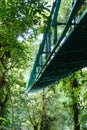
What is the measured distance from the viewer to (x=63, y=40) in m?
4.50

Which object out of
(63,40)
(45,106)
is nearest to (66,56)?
(63,40)

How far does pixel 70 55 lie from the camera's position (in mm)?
5590

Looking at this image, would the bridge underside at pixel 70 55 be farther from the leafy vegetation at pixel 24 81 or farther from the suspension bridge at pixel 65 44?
the leafy vegetation at pixel 24 81

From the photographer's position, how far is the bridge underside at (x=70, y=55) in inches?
161

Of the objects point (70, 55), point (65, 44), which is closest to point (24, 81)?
point (70, 55)

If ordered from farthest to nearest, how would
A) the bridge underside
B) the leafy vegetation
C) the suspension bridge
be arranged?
1. the leafy vegetation
2. the bridge underside
3. the suspension bridge

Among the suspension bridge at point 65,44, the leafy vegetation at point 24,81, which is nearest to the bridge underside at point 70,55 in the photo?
the suspension bridge at point 65,44

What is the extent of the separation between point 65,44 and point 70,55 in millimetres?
993

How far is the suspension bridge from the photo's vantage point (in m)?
3.82

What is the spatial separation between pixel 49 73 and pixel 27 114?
17.8 metres

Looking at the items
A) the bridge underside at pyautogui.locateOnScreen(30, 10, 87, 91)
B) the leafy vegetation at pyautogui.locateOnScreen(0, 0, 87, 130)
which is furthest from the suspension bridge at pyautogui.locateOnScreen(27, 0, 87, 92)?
the leafy vegetation at pyautogui.locateOnScreen(0, 0, 87, 130)

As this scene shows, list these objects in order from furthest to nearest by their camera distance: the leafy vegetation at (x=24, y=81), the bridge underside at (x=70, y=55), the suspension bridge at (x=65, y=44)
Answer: the leafy vegetation at (x=24, y=81), the bridge underside at (x=70, y=55), the suspension bridge at (x=65, y=44)

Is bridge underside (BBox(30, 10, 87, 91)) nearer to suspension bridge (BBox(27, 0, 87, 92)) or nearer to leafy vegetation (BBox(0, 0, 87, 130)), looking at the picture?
suspension bridge (BBox(27, 0, 87, 92))

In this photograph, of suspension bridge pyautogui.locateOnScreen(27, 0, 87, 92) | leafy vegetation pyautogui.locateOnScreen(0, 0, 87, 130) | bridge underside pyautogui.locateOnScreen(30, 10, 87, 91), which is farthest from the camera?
leafy vegetation pyautogui.locateOnScreen(0, 0, 87, 130)
